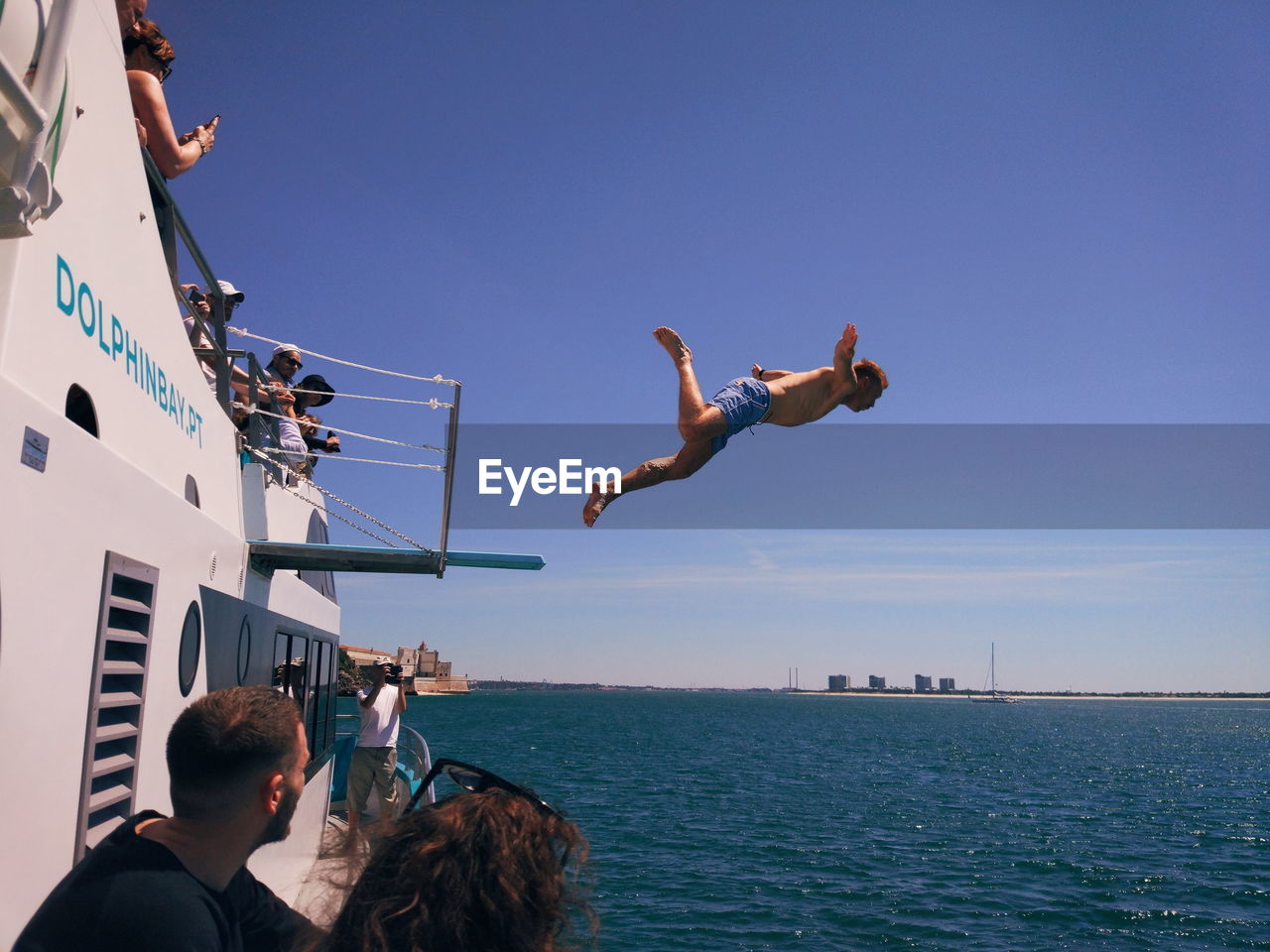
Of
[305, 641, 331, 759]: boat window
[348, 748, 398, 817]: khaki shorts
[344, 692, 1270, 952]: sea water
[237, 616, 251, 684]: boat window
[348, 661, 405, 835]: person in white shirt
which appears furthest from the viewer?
[344, 692, 1270, 952]: sea water

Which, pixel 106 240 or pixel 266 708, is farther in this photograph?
pixel 106 240

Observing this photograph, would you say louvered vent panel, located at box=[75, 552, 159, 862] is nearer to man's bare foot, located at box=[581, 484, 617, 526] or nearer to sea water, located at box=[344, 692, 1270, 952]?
man's bare foot, located at box=[581, 484, 617, 526]

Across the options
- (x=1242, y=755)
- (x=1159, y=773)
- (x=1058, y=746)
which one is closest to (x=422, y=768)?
(x=1159, y=773)

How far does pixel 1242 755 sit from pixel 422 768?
73.5m

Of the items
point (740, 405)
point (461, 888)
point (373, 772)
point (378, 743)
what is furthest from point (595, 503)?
point (373, 772)

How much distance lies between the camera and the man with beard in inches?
68.2

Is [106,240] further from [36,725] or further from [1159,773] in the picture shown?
[1159,773]

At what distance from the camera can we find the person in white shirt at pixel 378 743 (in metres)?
8.91

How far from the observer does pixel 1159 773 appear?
154 ft

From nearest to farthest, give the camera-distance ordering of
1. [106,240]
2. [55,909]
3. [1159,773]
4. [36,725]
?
[55,909]
[36,725]
[106,240]
[1159,773]

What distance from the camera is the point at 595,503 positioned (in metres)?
5.36

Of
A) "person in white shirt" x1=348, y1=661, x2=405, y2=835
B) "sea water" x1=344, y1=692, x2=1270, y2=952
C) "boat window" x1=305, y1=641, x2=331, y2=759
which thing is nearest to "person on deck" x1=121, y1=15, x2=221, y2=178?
"boat window" x1=305, y1=641, x2=331, y2=759

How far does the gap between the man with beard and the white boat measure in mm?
1105

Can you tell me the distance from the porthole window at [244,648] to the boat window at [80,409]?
7.45ft
